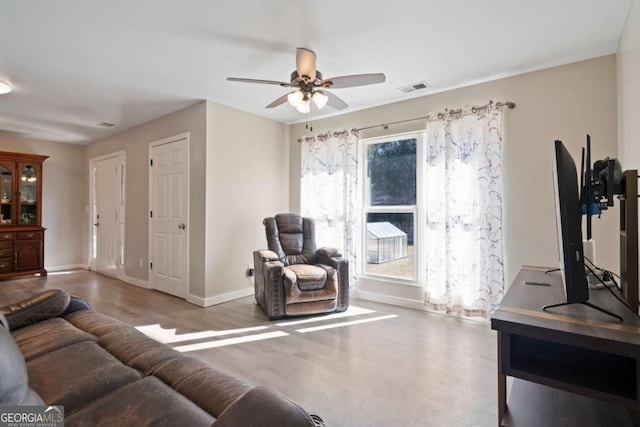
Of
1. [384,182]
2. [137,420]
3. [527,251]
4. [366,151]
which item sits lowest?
[137,420]

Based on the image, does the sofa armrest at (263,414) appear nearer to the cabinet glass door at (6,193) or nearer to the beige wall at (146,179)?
the beige wall at (146,179)

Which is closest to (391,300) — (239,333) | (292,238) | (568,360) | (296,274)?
(296,274)

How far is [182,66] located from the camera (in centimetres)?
296

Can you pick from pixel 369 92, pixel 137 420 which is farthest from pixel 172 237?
pixel 137 420

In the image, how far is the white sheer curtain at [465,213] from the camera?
3158 millimetres

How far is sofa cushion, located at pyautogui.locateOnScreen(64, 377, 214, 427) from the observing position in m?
0.88

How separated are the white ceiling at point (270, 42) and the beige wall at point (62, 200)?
2.62 meters

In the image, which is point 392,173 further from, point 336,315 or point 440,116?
point 336,315

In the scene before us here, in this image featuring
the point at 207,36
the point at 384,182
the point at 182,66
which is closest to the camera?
the point at 207,36

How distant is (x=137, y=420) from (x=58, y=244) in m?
6.92

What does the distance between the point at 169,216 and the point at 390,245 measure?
3071 millimetres

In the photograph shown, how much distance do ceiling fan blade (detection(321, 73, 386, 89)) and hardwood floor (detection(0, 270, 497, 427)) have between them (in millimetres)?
2165

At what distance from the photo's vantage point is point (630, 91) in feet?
7.10

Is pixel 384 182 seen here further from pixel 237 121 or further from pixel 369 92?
pixel 237 121
